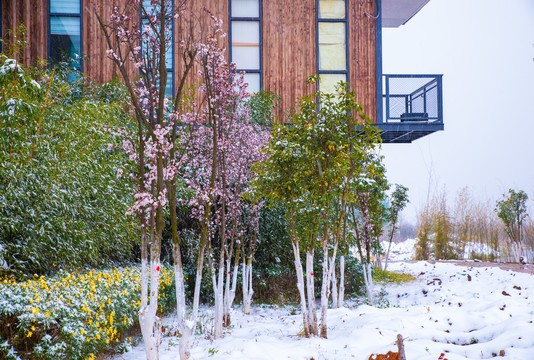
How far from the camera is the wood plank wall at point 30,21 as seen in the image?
8.50 meters

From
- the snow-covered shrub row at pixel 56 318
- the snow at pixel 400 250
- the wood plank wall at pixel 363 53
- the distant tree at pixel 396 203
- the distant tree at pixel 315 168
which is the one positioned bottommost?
the snow at pixel 400 250

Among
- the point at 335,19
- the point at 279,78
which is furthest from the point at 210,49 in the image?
the point at 335,19

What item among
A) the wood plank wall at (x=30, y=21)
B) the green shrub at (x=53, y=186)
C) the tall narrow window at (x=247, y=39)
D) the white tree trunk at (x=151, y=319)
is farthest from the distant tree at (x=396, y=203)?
the wood plank wall at (x=30, y=21)

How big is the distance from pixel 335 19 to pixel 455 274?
6006mm

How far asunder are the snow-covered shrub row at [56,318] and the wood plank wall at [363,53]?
6922 mm

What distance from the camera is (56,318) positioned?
3.19 m

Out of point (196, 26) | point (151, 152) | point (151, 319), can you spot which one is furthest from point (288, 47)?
point (151, 319)

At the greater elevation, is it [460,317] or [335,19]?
[335,19]

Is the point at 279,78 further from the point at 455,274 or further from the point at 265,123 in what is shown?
the point at 455,274

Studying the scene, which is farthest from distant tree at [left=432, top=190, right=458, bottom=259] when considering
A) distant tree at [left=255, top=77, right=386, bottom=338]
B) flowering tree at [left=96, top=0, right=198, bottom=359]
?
flowering tree at [left=96, top=0, right=198, bottom=359]

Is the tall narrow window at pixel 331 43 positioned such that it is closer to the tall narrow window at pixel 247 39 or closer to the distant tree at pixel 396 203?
the tall narrow window at pixel 247 39

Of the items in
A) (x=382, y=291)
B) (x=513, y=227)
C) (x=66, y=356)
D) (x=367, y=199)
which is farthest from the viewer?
(x=513, y=227)

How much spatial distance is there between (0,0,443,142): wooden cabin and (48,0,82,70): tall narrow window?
3cm

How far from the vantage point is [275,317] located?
6.61 metres
